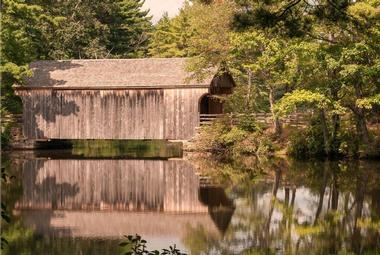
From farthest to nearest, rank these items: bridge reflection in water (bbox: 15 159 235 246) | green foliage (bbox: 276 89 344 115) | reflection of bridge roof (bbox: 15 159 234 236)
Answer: green foliage (bbox: 276 89 344 115)
reflection of bridge roof (bbox: 15 159 234 236)
bridge reflection in water (bbox: 15 159 235 246)

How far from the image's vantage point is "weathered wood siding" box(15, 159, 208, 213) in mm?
18703

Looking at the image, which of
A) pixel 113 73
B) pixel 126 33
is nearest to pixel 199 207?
pixel 113 73

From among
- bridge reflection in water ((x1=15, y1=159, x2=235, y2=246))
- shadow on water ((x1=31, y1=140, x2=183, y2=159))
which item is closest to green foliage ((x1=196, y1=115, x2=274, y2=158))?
shadow on water ((x1=31, y1=140, x2=183, y2=159))

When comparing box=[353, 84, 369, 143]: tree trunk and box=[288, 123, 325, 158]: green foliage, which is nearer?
box=[353, 84, 369, 143]: tree trunk

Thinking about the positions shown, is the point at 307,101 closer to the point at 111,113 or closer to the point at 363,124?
the point at 363,124

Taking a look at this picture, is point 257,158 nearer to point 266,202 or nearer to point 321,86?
point 321,86

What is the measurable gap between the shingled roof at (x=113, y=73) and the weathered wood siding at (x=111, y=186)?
8.06 meters

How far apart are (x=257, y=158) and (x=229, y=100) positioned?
18.9 feet

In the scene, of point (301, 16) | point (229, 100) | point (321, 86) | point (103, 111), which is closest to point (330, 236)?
point (301, 16)

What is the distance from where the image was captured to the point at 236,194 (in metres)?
20.5

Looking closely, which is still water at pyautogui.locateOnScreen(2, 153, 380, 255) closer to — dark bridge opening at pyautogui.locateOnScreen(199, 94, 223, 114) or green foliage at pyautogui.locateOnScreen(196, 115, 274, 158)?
green foliage at pyautogui.locateOnScreen(196, 115, 274, 158)

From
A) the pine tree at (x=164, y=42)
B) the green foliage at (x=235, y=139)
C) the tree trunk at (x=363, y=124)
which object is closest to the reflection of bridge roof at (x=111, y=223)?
the tree trunk at (x=363, y=124)

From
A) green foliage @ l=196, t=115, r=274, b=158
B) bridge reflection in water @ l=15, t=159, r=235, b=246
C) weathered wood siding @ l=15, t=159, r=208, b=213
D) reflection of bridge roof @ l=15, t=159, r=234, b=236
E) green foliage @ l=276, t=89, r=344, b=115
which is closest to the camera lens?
bridge reflection in water @ l=15, t=159, r=235, b=246

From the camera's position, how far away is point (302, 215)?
1684cm
